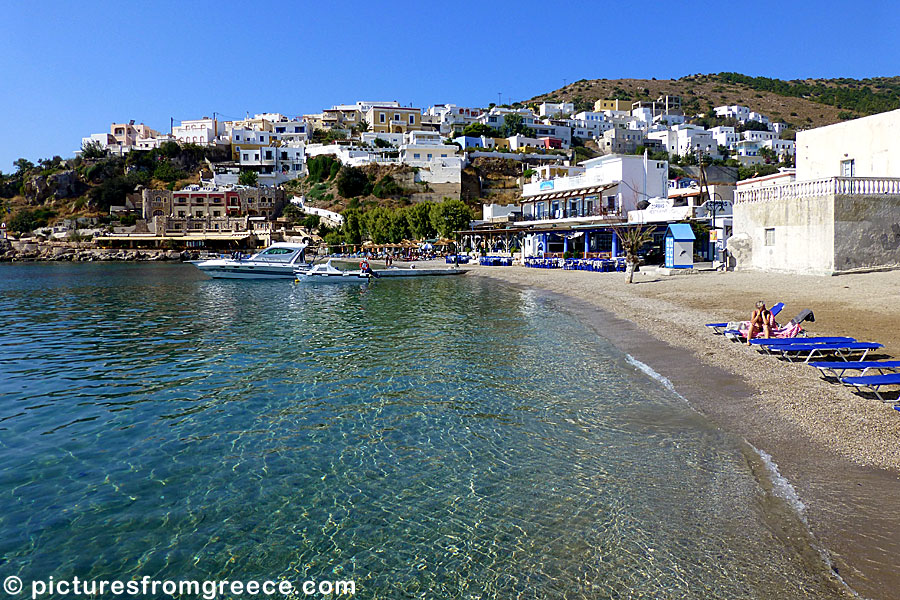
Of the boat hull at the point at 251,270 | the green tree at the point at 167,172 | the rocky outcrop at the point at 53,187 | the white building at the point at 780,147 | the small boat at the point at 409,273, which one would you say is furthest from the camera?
the white building at the point at 780,147

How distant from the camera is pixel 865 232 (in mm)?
20609

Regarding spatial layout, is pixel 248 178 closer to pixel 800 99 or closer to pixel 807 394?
pixel 807 394

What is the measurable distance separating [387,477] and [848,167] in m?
27.5

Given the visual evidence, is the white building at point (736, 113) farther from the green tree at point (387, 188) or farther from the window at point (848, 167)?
the window at point (848, 167)

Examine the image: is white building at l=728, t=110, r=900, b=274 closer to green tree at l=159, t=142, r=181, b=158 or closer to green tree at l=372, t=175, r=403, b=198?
green tree at l=372, t=175, r=403, b=198

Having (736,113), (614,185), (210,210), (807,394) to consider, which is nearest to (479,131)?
(210,210)

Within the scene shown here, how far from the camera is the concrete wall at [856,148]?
23203 mm

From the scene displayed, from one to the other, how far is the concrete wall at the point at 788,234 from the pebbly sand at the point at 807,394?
3.23 feet

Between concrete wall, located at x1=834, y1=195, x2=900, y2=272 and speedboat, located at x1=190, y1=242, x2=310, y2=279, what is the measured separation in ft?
103

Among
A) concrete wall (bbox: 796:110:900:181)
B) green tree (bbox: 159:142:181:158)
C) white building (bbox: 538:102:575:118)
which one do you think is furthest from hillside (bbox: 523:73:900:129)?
concrete wall (bbox: 796:110:900:181)

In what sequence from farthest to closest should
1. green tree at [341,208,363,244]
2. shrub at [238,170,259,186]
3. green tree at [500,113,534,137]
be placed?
1. green tree at [500,113,534,137]
2. shrub at [238,170,259,186]
3. green tree at [341,208,363,244]

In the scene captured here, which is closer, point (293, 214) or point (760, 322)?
point (760, 322)

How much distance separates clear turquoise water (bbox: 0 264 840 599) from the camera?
5.18 metres

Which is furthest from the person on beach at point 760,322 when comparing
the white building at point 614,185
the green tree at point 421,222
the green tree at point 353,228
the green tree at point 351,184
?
the green tree at point 351,184
